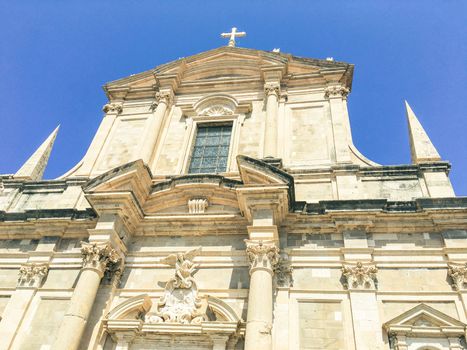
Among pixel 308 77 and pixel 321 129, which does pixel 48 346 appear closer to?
pixel 321 129

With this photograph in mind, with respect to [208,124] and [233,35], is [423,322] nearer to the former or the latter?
[208,124]

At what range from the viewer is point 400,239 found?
35.4 feet

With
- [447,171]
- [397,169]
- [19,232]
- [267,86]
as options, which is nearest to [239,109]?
[267,86]

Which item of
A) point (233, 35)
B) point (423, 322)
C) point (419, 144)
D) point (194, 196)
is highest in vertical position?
point (233, 35)

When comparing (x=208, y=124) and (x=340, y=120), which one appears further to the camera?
(x=208, y=124)

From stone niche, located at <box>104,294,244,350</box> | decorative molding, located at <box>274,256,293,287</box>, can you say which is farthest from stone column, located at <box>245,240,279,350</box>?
stone niche, located at <box>104,294,244,350</box>

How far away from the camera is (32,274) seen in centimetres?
1164

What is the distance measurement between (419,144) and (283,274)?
583 cm

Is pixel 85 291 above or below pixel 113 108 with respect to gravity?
below

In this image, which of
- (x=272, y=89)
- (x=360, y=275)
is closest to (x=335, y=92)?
(x=272, y=89)

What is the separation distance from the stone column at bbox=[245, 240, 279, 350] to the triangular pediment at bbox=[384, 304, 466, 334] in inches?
101

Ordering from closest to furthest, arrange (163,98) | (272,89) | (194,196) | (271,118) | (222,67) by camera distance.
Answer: (194,196)
(271,118)
(272,89)
(163,98)
(222,67)

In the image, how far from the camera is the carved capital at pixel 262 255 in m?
9.97

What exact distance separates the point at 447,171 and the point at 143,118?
1039 cm
